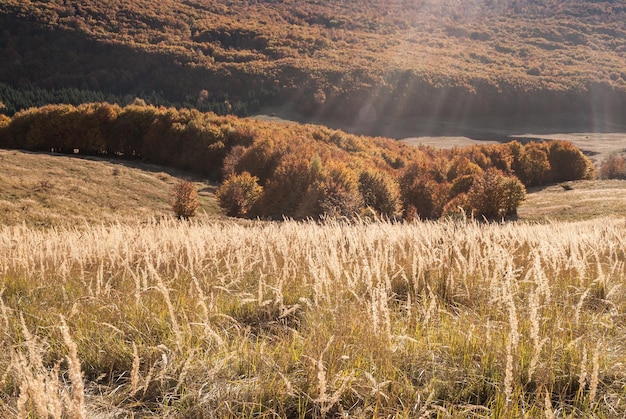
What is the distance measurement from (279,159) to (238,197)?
63.7ft

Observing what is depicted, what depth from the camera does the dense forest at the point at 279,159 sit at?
69.8m

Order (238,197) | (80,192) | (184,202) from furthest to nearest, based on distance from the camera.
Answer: (238,197)
(184,202)
(80,192)

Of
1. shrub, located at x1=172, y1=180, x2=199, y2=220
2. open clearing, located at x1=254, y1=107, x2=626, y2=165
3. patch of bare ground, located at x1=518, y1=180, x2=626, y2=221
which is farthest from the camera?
open clearing, located at x1=254, y1=107, x2=626, y2=165

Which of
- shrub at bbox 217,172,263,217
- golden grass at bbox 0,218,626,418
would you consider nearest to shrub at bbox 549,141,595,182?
shrub at bbox 217,172,263,217

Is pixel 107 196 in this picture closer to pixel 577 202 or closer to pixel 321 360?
pixel 577 202

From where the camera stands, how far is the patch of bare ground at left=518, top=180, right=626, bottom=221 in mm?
53531

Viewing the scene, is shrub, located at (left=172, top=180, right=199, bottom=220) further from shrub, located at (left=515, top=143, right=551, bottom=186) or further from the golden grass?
shrub, located at (left=515, top=143, right=551, bottom=186)

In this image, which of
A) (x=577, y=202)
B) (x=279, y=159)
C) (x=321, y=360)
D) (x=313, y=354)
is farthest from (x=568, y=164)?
(x=321, y=360)

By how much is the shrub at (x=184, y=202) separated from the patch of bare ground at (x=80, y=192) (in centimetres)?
167

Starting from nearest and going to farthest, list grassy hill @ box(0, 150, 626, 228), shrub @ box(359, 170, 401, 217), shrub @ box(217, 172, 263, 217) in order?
grassy hill @ box(0, 150, 626, 228) < shrub @ box(359, 170, 401, 217) < shrub @ box(217, 172, 263, 217)

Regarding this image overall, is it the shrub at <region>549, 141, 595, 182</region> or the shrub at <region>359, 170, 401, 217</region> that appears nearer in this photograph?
the shrub at <region>359, 170, 401, 217</region>

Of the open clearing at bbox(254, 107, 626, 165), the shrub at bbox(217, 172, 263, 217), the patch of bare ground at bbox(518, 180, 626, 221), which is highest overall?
the open clearing at bbox(254, 107, 626, 165)

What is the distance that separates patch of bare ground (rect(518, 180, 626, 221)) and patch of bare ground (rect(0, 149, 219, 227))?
44454mm

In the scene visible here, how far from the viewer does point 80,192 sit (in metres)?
58.2
